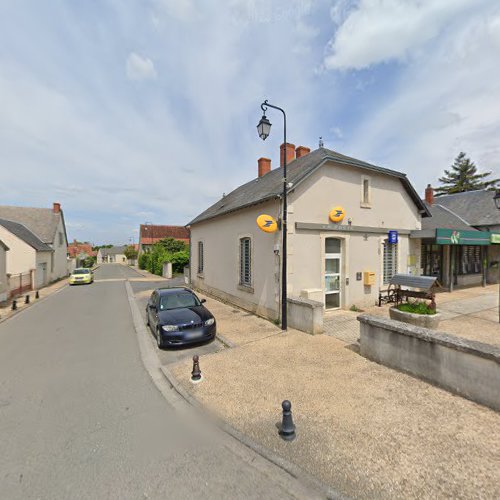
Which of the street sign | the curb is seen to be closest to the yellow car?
the curb

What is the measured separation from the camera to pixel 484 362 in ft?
13.4

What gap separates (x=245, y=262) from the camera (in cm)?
1138

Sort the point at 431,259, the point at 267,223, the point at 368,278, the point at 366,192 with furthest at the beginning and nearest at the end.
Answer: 1. the point at 431,259
2. the point at 366,192
3. the point at 368,278
4. the point at 267,223

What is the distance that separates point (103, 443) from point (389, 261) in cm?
1177

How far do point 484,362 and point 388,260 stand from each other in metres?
8.11

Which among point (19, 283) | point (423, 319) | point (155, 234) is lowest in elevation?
point (19, 283)

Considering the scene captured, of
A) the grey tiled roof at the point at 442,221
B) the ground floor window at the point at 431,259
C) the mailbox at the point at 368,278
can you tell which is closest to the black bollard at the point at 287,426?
the mailbox at the point at 368,278

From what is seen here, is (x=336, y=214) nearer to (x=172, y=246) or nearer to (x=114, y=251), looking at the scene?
(x=172, y=246)

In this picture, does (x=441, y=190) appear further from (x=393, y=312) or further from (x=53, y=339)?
(x=53, y=339)

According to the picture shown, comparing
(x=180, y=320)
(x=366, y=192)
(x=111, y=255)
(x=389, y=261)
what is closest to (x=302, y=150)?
(x=366, y=192)

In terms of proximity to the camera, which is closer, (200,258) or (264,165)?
(264,165)

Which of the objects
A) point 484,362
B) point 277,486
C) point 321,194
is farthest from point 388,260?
point 277,486

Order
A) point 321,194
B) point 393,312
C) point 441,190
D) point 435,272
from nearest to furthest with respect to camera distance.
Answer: point 393,312 → point 321,194 → point 435,272 → point 441,190

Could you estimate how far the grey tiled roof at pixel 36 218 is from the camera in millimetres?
27016
